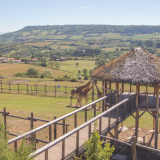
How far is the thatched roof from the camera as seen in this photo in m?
11.5

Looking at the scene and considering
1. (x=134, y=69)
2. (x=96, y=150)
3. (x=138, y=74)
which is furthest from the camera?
(x=134, y=69)

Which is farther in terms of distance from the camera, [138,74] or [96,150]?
[138,74]

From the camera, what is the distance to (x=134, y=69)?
11.8 metres

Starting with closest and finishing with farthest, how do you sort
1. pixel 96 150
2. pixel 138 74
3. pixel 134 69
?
1. pixel 96 150
2. pixel 138 74
3. pixel 134 69

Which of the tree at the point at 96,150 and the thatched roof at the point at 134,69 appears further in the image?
the thatched roof at the point at 134,69

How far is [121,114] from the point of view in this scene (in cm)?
1105

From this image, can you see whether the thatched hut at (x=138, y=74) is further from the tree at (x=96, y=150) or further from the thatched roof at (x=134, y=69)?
the tree at (x=96, y=150)

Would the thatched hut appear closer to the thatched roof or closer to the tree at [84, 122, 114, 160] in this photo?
the thatched roof

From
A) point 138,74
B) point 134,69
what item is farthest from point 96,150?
point 134,69

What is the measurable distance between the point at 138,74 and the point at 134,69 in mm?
405

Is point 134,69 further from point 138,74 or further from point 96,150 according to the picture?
point 96,150

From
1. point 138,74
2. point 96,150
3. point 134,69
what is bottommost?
point 96,150

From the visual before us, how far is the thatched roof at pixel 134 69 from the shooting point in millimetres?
11484

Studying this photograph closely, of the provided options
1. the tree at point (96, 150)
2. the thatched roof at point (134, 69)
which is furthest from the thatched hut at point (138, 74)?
the tree at point (96, 150)
